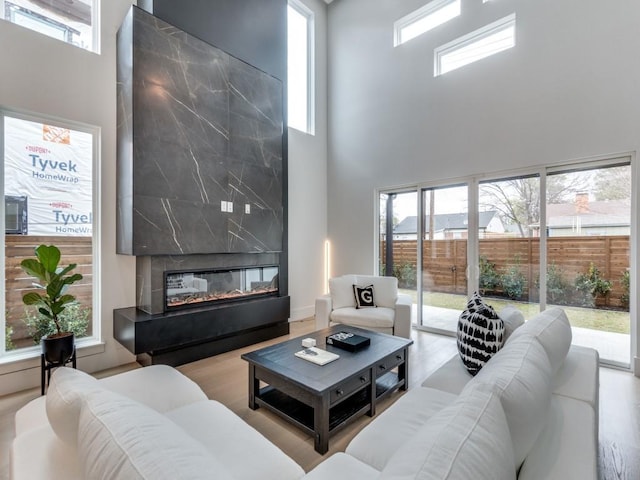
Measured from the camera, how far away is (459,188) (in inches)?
168

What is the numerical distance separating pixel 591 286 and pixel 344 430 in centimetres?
316

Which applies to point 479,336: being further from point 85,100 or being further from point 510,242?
point 85,100

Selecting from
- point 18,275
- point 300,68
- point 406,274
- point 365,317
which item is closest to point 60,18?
point 18,275

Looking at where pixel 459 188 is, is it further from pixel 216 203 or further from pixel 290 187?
pixel 216 203

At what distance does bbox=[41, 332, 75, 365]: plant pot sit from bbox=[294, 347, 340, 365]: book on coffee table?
199 centimetres

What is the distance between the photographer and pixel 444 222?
174 inches

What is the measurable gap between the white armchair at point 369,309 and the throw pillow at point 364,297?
6 centimetres

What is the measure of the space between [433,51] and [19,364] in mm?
5973

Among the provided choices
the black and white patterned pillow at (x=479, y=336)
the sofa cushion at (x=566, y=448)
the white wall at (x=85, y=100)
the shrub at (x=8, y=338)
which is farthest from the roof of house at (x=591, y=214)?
the shrub at (x=8, y=338)

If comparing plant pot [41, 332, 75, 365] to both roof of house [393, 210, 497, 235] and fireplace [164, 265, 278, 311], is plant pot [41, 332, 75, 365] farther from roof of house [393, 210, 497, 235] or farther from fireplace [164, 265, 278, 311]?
roof of house [393, 210, 497, 235]

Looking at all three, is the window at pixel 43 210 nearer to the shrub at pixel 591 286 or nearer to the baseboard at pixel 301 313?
the baseboard at pixel 301 313

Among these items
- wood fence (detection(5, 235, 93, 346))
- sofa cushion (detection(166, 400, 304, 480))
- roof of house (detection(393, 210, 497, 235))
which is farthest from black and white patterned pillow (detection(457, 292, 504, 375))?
wood fence (detection(5, 235, 93, 346))

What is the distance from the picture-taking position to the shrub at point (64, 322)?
2875mm

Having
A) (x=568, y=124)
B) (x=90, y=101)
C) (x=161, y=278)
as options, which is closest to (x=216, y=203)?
(x=161, y=278)
